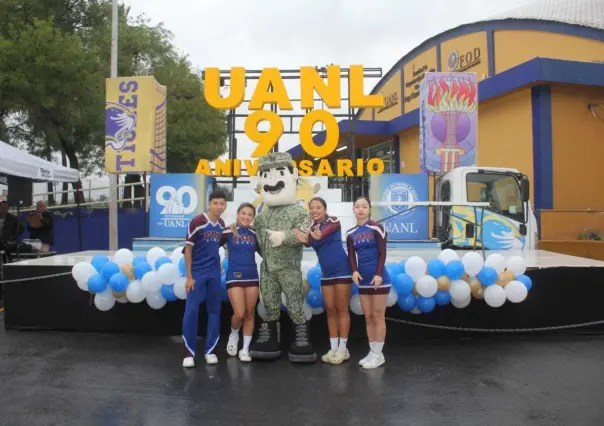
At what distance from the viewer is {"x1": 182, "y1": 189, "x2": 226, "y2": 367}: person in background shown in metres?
4.96

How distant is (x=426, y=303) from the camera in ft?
18.4

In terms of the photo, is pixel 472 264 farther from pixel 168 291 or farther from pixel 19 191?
pixel 19 191

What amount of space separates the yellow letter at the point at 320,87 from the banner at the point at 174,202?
4159 millimetres

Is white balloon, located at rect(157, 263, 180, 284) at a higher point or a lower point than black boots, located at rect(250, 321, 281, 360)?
higher

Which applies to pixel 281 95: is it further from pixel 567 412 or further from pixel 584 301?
pixel 567 412

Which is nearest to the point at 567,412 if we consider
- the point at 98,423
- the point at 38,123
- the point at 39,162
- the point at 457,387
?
the point at 457,387

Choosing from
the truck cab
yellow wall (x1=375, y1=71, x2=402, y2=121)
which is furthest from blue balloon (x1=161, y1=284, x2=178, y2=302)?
yellow wall (x1=375, y1=71, x2=402, y2=121)

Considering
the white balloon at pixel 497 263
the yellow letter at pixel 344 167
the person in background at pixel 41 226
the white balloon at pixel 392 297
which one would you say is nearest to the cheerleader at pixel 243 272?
the white balloon at pixel 392 297

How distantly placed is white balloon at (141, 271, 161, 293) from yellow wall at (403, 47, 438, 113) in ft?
59.1

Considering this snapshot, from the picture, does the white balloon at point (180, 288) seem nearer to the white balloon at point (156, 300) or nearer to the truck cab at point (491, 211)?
the white balloon at point (156, 300)

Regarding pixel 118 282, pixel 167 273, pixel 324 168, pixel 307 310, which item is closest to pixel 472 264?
pixel 307 310

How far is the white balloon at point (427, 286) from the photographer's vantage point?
5453 millimetres

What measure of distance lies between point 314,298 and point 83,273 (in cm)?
245

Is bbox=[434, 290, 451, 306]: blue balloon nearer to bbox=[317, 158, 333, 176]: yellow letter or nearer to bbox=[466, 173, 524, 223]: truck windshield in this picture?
bbox=[466, 173, 524, 223]: truck windshield
